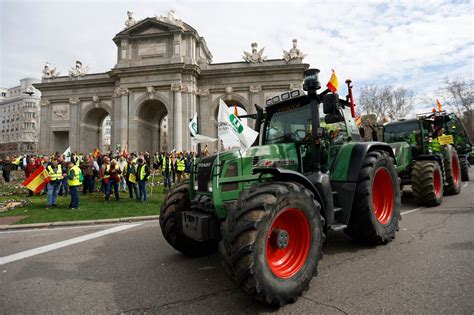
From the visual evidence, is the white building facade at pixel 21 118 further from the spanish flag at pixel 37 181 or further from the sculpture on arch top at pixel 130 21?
the spanish flag at pixel 37 181

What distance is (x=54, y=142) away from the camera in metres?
33.7

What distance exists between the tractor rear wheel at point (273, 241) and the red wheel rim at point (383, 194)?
2405 mm

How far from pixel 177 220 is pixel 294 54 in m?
28.6

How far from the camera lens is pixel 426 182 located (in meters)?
7.57

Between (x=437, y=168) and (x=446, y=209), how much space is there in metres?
1.22

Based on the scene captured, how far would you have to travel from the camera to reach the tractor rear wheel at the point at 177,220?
430 cm

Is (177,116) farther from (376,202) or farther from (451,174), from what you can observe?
(376,202)

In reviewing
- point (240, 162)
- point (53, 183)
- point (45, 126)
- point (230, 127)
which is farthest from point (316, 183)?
point (45, 126)

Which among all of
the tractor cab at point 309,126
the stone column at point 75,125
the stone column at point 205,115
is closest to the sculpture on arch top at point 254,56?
the stone column at point 205,115

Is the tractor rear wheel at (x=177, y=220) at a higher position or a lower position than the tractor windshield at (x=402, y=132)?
lower

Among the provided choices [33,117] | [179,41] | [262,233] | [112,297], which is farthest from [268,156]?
[33,117]

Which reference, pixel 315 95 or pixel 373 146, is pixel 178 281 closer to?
pixel 315 95

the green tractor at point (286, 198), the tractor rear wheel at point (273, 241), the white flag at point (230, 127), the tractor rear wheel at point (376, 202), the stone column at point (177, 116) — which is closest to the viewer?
the tractor rear wheel at point (273, 241)

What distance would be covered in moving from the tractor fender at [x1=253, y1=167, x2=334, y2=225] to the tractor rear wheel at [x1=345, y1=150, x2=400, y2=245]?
0.80m
